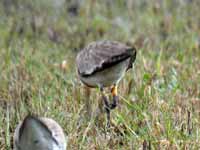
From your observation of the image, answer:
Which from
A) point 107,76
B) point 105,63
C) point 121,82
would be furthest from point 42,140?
point 121,82

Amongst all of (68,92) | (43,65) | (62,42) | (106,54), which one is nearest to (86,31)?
(62,42)

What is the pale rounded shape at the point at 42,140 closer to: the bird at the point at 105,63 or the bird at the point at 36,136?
the bird at the point at 36,136

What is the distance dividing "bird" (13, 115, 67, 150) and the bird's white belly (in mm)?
1020

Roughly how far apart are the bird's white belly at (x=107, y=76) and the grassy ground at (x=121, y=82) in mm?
190

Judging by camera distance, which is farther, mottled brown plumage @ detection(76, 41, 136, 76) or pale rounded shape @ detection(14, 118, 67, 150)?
mottled brown plumage @ detection(76, 41, 136, 76)

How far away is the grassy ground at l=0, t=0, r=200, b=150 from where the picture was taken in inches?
202

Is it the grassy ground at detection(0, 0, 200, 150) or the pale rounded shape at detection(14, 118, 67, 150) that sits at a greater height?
the pale rounded shape at detection(14, 118, 67, 150)

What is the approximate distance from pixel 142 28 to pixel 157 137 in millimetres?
3867

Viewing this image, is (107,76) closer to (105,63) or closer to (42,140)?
(105,63)

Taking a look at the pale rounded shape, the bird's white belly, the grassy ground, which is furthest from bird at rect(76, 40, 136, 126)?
the pale rounded shape

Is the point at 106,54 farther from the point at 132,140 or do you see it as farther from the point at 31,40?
the point at 31,40

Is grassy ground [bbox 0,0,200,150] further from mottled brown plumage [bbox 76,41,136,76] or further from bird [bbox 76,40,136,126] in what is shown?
mottled brown plumage [bbox 76,41,136,76]

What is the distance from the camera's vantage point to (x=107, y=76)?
5301 mm

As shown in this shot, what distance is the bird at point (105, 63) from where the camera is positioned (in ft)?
16.7
